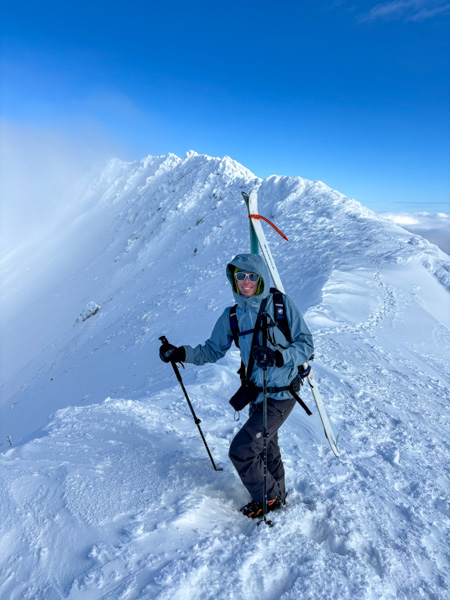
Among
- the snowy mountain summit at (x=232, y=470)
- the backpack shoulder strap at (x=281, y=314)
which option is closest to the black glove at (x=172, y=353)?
the backpack shoulder strap at (x=281, y=314)

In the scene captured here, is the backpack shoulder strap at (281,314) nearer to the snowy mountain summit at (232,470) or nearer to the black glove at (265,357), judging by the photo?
the black glove at (265,357)

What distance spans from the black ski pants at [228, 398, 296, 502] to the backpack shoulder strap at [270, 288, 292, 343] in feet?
2.18

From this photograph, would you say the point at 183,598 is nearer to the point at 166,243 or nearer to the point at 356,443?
the point at 356,443

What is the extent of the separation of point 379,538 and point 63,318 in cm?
2733

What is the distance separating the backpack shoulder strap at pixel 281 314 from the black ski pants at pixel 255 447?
26.1 inches

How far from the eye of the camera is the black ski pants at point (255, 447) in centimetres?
333

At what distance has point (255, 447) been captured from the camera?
334 cm

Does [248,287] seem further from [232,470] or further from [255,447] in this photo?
[232,470]

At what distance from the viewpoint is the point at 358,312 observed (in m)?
10.0

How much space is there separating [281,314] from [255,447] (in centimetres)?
125

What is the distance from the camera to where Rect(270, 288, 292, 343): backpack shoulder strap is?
11.3 ft

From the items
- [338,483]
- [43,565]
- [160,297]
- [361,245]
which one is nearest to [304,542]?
[338,483]

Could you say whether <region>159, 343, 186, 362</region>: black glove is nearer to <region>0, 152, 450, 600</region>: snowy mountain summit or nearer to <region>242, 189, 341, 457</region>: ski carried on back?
<region>0, 152, 450, 600</region>: snowy mountain summit

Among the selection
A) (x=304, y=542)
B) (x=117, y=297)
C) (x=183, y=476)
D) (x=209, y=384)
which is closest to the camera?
(x=304, y=542)
